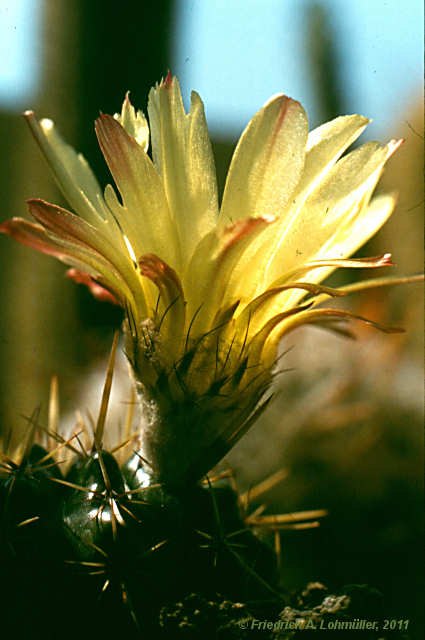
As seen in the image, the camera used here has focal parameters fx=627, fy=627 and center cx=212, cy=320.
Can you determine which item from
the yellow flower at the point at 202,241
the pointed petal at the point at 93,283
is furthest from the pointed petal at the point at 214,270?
the pointed petal at the point at 93,283

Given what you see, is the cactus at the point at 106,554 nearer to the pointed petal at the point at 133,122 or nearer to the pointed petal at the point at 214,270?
the pointed petal at the point at 214,270

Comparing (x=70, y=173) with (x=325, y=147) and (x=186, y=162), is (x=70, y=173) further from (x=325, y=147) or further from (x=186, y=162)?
(x=325, y=147)

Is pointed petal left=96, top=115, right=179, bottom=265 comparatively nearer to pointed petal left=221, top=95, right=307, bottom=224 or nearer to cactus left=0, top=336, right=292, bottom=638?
pointed petal left=221, top=95, right=307, bottom=224

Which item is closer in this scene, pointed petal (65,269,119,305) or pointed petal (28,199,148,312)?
pointed petal (28,199,148,312)

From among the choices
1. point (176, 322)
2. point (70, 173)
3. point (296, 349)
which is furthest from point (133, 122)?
point (296, 349)

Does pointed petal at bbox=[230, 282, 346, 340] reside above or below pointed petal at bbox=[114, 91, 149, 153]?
below

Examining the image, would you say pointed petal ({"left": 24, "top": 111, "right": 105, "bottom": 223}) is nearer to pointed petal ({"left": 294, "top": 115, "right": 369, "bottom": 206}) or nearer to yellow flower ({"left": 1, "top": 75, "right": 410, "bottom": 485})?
yellow flower ({"left": 1, "top": 75, "right": 410, "bottom": 485})

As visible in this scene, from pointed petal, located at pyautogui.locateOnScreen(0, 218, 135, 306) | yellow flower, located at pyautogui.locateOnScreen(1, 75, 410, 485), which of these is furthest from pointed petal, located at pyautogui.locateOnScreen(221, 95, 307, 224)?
pointed petal, located at pyautogui.locateOnScreen(0, 218, 135, 306)

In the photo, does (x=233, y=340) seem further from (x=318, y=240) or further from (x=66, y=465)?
(x=66, y=465)
